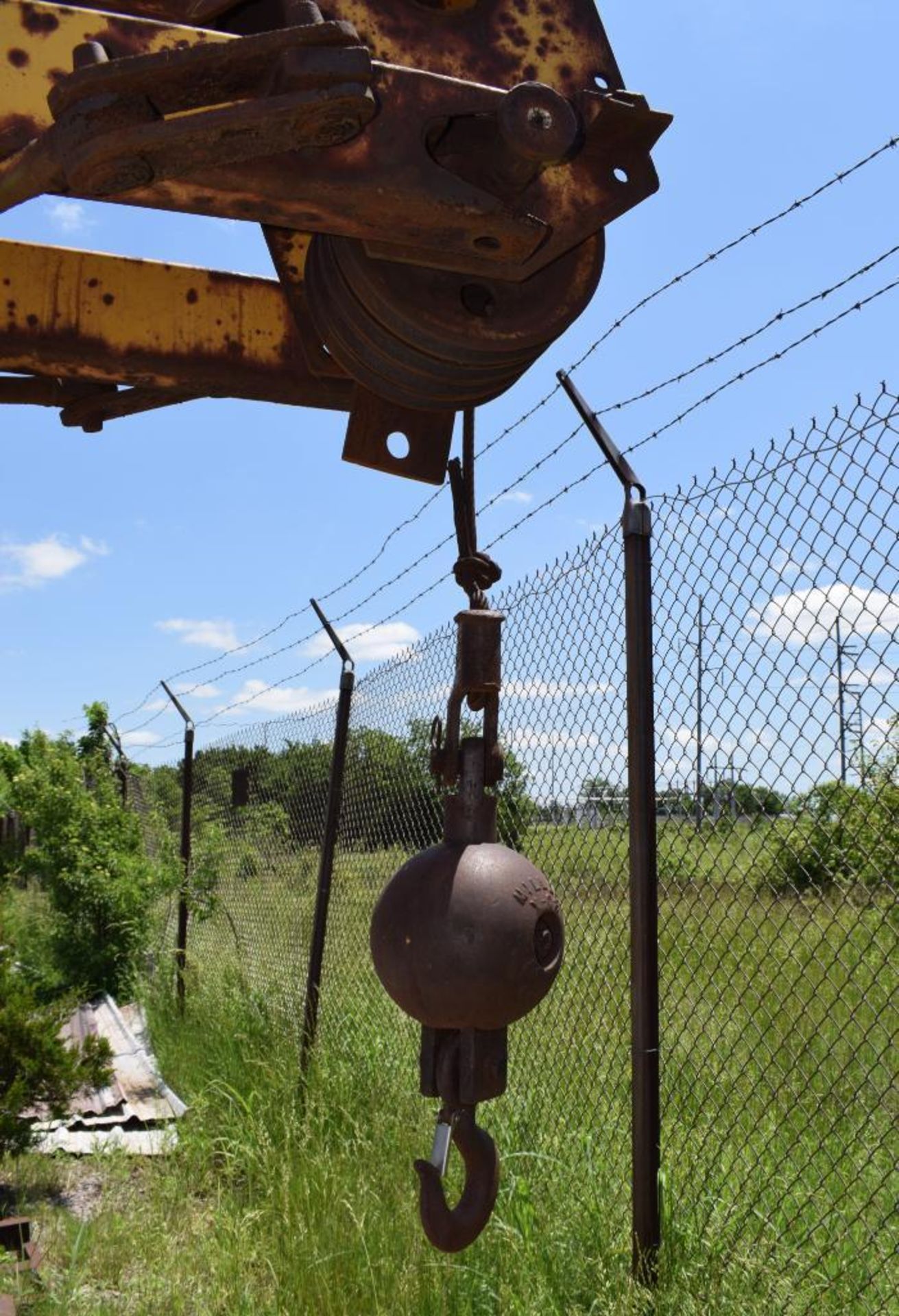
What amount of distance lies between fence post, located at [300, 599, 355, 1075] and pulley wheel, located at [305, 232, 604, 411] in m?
4.17

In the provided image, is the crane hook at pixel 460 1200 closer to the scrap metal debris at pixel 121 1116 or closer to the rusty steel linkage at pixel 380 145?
the rusty steel linkage at pixel 380 145

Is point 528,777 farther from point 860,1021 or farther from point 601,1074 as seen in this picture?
point 860,1021

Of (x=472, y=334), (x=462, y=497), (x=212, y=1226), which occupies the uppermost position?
(x=472, y=334)

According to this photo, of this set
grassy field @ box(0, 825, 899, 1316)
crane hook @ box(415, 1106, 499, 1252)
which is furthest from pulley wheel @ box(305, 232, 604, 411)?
grassy field @ box(0, 825, 899, 1316)

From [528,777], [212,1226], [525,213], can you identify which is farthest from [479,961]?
[212,1226]

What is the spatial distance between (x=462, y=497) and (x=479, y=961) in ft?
2.08

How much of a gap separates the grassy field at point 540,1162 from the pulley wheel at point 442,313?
1.78 metres

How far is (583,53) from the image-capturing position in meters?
1.31

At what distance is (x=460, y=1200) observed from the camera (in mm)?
1319

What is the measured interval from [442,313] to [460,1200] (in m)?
0.99

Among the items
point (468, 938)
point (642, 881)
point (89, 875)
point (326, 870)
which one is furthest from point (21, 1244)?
point (89, 875)

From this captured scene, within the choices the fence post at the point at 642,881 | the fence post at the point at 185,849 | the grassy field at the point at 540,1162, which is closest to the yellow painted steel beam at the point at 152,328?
the fence post at the point at 642,881

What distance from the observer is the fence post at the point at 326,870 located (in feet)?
17.9

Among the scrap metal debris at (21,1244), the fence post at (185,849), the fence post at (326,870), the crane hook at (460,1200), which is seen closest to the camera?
the crane hook at (460,1200)
